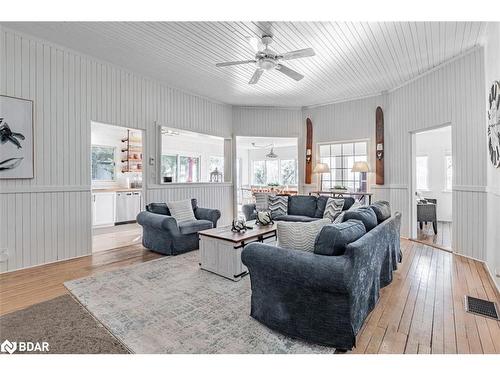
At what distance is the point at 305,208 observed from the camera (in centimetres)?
572

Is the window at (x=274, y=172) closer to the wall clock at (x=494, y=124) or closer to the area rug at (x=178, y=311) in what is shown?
the wall clock at (x=494, y=124)

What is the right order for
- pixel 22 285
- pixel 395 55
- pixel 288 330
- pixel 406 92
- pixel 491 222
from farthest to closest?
pixel 406 92 → pixel 395 55 → pixel 491 222 → pixel 22 285 → pixel 288 330

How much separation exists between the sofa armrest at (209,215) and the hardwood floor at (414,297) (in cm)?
118

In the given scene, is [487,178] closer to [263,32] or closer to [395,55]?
[395,55]

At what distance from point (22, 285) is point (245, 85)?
4836 millimetres

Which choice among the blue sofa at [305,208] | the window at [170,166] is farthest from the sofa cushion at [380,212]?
the window at [170,166]

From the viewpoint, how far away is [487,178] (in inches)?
145

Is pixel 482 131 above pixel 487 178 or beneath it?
above

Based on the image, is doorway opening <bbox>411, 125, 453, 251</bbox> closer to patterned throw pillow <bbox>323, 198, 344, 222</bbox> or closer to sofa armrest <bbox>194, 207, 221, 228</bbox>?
patterned throw pillow <bbox>323, 198, 344, 222</bbox>

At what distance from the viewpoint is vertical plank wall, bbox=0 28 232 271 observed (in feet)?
11.4

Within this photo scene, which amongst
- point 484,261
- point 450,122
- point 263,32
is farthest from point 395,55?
point 484,261

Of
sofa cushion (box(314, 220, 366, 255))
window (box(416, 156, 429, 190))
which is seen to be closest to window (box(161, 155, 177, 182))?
sofa cushion (box(314, 220, 366, 255))

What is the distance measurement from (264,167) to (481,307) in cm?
1001

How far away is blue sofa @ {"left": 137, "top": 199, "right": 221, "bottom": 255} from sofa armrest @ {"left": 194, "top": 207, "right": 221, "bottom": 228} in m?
0.12
